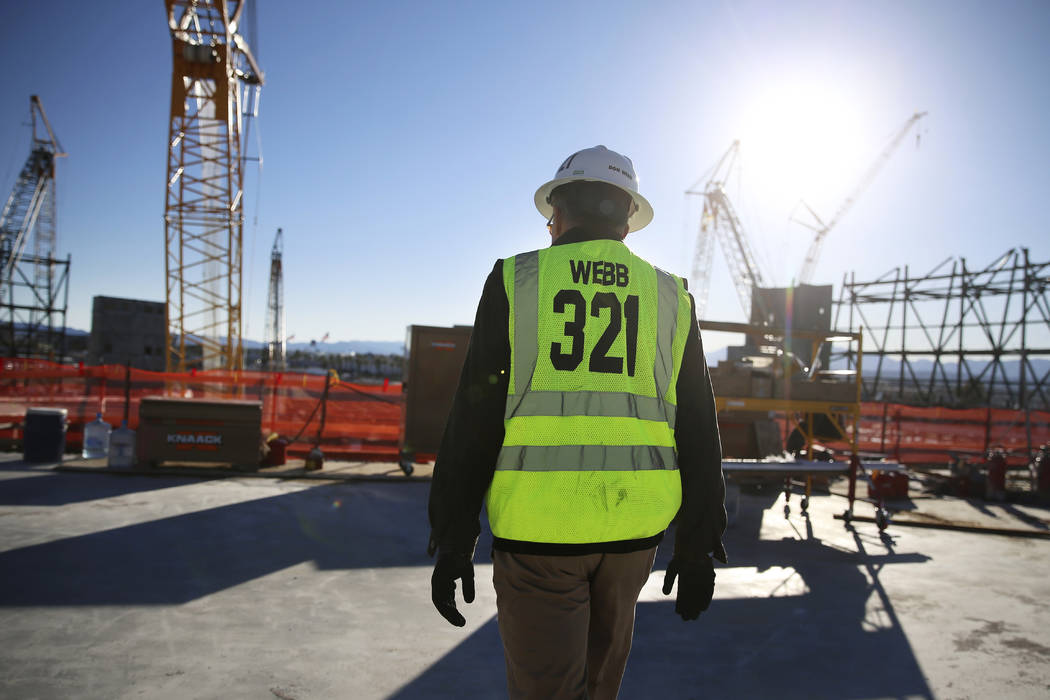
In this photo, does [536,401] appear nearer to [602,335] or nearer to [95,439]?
[602,335]

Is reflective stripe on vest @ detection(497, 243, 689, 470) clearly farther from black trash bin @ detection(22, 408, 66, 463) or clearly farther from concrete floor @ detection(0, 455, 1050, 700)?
black trash bin @ detection(22, 408, 66, 463)

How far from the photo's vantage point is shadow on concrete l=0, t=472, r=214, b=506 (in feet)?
19.0

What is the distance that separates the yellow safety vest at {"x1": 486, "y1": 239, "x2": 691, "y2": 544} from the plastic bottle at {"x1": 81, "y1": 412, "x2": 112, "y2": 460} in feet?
29.6

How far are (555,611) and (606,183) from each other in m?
1.25

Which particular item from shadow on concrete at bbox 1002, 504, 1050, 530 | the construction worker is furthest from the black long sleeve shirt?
shadow on concrete at bbox 1002, 504, 1050, 530

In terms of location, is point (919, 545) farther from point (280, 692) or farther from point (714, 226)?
point (714, 226)

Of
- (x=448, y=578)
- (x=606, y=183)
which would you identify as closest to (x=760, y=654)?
(x=448, y=578)

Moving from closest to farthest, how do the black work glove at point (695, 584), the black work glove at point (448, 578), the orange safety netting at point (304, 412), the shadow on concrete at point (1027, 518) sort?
the black work glove at point (448, 578)
the black work glove at point (695, 584)
the shadow on concrete at point (1027, 518)
the orange safety netting at point (304, 412)

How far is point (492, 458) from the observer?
1.59 metres

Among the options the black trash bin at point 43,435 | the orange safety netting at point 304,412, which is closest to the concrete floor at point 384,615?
the black trash bin at point 43,435

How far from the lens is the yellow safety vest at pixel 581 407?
147cm

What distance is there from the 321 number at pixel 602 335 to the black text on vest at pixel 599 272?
0.12 feet

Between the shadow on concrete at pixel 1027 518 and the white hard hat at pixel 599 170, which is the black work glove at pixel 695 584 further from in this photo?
the shadow on concrete at pixel 1027 518

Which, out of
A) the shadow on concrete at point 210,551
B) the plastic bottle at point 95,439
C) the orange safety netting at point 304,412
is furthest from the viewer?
the orange safety netting at point 304,412
